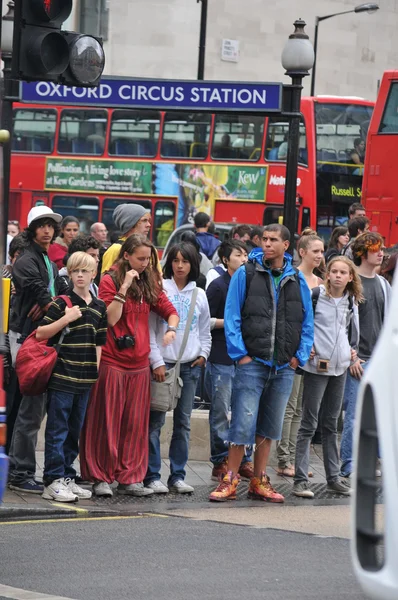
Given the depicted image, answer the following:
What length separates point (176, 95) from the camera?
11.2 meters

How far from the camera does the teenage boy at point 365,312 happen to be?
10.9 metres

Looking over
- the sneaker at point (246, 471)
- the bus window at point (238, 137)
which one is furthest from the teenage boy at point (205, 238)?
the bus window at point (238, 137)

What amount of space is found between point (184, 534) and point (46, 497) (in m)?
1.57

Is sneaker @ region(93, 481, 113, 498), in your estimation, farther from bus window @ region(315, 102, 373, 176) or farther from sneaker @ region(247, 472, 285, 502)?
bus window @ region(315, 102, 373, 176)

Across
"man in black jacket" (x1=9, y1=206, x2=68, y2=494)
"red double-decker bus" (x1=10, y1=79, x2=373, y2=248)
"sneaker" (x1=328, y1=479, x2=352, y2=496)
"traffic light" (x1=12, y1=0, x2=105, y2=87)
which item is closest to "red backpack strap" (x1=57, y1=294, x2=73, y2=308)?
"man in black jacket" (x1=9, y1=206, x2=68, y2=494)

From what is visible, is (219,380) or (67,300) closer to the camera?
(67,300)

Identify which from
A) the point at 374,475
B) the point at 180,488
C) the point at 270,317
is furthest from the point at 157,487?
the point at 374,475

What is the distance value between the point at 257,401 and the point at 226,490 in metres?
0.70

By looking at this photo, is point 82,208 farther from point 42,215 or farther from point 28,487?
point 28,487

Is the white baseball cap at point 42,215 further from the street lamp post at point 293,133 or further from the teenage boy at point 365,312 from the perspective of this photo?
the teenage boy at point 365,312

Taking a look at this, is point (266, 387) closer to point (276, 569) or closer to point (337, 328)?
point (337, 328)

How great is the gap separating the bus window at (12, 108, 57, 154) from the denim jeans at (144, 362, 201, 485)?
19.8 m

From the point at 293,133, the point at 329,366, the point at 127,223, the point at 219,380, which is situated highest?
the point at 293,133

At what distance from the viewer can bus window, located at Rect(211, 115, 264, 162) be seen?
88.8ft
